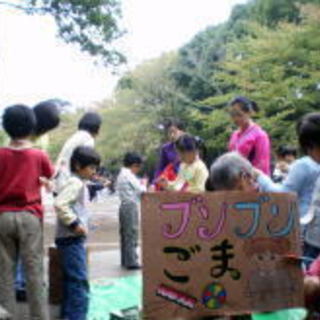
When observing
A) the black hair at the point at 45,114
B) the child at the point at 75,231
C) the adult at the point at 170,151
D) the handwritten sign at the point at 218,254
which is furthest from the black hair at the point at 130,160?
the handwritten sign at the point at 218,254

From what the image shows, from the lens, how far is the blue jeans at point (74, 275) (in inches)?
185

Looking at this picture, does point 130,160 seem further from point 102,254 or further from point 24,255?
point 24,255

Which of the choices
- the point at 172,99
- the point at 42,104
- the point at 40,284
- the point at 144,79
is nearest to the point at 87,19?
the point at 42,104

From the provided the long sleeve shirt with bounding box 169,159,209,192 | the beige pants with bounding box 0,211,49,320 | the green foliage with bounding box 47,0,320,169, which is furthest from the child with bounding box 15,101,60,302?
the green foliage with bounding box 47,0,320,169

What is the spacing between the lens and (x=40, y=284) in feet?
14.6

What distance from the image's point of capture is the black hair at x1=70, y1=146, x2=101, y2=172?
15.6 ft

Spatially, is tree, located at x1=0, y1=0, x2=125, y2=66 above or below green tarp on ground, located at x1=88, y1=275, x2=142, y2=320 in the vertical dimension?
above

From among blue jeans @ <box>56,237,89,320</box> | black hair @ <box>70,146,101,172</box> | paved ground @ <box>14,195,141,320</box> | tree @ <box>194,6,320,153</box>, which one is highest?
tree @ <box>194,6,320,153</box>

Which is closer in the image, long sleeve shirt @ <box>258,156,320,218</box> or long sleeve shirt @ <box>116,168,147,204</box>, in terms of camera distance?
long sleeve shirt @ <box>258,156,320,218</box>

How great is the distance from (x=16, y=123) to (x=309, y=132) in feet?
6.75

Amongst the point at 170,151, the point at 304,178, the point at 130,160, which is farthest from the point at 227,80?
the point at 304,178

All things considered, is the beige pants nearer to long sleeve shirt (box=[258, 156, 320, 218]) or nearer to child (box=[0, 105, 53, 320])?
child (box=[0, 105, 53, 320])

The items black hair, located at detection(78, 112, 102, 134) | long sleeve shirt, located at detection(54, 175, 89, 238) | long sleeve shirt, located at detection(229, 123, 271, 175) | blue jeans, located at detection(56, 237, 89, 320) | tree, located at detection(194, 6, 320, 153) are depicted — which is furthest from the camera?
tree, located at detection(194, 6, 320, 153)

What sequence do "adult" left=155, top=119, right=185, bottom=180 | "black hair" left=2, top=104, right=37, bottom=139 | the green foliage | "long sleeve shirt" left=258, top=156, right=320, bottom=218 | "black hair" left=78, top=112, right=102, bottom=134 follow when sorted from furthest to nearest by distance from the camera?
the green foliage < "adult" left=155, top=119, right=185, bottom=180 < "black hair" left=78, top=112, right=102, bottom=134 < "black hair" left=2, top=104, right=37, bottom=139 < "long sleeve shirt" left=258, top=156, right=320, bottom=218
